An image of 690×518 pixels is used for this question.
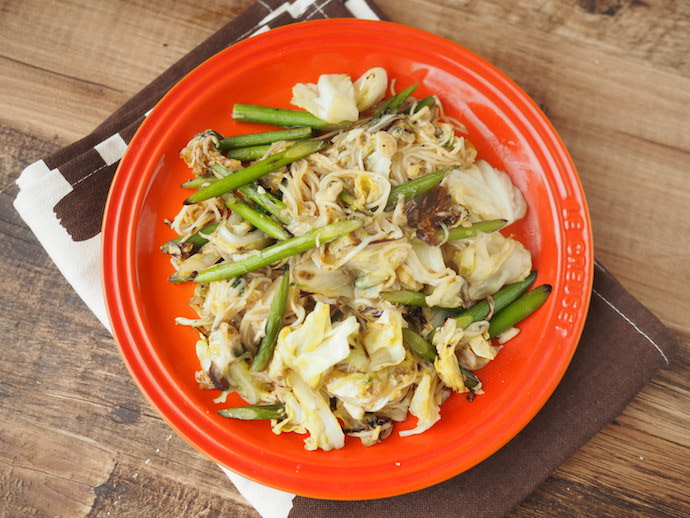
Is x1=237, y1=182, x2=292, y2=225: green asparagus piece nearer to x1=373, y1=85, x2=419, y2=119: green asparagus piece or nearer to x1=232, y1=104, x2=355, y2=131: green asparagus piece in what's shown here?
x1=232, y1=104, x2=355, y2=131: green asparagus piece

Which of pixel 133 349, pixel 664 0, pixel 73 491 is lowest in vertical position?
pixel 73 491

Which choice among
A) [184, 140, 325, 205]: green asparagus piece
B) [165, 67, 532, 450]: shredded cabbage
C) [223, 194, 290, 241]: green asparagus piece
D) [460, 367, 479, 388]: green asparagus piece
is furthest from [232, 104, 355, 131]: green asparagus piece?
[460, 367, 479, 388]: green asparagus piece

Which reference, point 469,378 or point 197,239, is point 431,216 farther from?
point 197,239

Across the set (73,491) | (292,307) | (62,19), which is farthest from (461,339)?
(62,19)

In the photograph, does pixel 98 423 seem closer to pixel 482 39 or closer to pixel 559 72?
pixel 482 39

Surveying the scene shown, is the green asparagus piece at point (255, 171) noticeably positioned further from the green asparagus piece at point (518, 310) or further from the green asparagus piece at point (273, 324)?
the green asparagus piece at point (518, 310)

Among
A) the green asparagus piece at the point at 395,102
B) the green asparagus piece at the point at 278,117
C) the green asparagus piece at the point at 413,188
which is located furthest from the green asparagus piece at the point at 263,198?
the green asparagus piece at the point at 395,102
